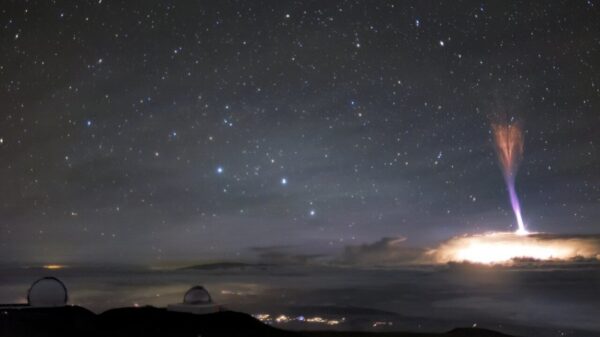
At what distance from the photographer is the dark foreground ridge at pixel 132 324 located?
23062mm

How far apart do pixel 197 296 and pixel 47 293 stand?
7653 mm

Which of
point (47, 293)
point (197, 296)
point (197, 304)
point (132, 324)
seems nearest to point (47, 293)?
point (47, 293)

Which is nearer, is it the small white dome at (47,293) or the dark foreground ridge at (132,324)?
the dark foreground ridge at (132,324)

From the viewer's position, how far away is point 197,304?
29.4 m

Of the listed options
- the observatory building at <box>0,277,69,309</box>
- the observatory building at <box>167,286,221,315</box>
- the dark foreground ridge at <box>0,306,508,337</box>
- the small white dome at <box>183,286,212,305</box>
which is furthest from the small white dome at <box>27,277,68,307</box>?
the small white dome at <box>183,286,212,305</box>

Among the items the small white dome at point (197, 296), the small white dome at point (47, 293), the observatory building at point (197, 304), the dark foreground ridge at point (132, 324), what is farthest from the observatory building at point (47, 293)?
the small white dome at point (197, 296)

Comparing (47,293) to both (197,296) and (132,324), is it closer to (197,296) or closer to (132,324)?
(132,324)

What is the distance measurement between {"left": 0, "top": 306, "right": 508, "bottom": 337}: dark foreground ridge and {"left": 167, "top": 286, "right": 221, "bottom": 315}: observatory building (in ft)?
3.88

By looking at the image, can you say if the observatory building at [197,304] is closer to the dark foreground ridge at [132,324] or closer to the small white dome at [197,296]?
the small white dome at [197,296]

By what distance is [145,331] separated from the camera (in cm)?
2444

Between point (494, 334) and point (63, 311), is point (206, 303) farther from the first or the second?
point (494, 334)

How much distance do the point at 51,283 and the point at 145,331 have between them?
834 centimetres

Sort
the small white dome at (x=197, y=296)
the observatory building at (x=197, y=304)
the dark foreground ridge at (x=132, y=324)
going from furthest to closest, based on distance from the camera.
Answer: the small white dome at (x=197, y=296)
the observatory building at (x=197, y=304)
the dark foreground ridge at (x=132, y=324)

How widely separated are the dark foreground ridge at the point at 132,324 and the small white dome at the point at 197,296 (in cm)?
281
